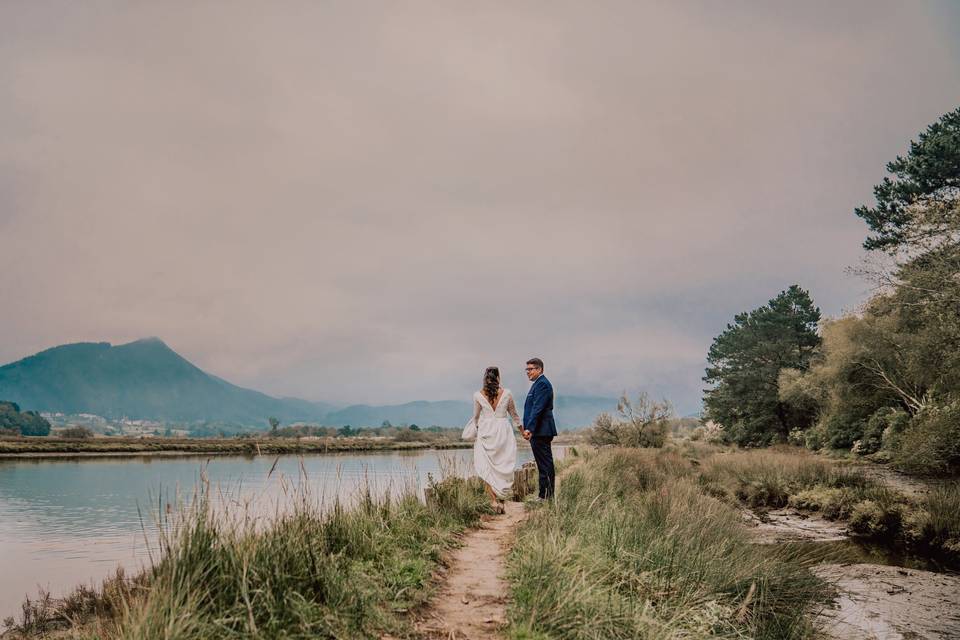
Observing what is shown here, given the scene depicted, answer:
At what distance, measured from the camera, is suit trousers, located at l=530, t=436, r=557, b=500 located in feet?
34.1

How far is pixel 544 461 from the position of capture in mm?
10375

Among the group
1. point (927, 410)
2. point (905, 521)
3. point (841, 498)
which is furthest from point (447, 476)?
point (927, 410)

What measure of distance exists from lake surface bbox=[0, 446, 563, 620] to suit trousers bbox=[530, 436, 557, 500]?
196 centimetres

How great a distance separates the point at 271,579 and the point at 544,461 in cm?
673

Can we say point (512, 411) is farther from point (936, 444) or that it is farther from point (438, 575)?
point (936, 444)

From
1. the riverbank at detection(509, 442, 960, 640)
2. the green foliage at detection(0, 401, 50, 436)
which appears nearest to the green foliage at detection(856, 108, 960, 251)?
the riverbank at detection(509, 442, 960, 640)

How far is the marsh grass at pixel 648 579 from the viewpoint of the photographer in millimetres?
4871

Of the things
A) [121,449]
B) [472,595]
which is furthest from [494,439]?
[121,449]

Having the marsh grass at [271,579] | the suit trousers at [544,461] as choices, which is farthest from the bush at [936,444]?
the marsh grass at [271,579]

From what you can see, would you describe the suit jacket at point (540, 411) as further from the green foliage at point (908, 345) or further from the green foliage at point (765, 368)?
the green foliage at point (765, 368)

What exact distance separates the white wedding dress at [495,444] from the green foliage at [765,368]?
4221 cm

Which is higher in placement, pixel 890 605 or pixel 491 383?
pixel 491 383

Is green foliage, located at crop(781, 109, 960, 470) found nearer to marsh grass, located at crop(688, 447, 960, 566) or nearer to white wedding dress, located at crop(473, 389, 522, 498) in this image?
marsh grass, located at crop(688, 447, 960, 566)

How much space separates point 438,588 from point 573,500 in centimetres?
486
